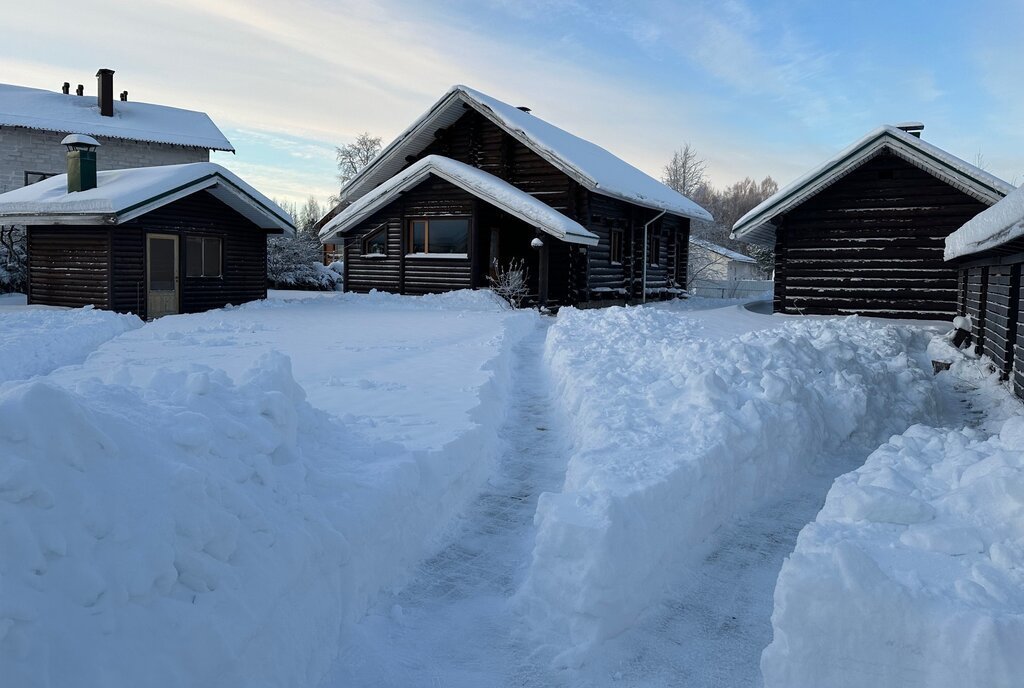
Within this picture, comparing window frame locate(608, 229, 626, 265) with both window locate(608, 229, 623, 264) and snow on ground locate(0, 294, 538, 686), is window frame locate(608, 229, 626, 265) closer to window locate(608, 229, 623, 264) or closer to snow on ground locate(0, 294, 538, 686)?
window locate(608, 229, 623, 264)

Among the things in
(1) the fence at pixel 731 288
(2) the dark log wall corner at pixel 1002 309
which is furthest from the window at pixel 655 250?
(2) the dark log wall corner at pixel 1002 309

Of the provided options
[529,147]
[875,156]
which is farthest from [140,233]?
Answer: [875,156]

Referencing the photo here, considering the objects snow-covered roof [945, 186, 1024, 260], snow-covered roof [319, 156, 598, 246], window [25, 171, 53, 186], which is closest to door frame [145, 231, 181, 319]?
snow-covered roof [319, 156, 598, 246]

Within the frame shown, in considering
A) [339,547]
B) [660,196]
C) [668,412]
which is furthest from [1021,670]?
[660,196]

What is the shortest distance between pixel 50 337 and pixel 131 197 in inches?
226

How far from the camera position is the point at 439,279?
2142 cm

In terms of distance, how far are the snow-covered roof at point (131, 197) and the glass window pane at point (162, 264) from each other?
4.65 feet

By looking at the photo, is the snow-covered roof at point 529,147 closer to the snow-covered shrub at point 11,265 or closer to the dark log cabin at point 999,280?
the dark log cabin at point 999,280

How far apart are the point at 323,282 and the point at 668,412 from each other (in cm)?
2860

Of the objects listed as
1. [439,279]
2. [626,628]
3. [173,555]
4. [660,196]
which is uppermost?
[660,196]

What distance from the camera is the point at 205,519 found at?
11.7ft

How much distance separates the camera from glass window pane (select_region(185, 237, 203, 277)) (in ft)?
62.5

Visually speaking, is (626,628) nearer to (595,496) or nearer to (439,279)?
(595,496)

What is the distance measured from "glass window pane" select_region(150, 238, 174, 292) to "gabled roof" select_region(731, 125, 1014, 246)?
1416 cm
